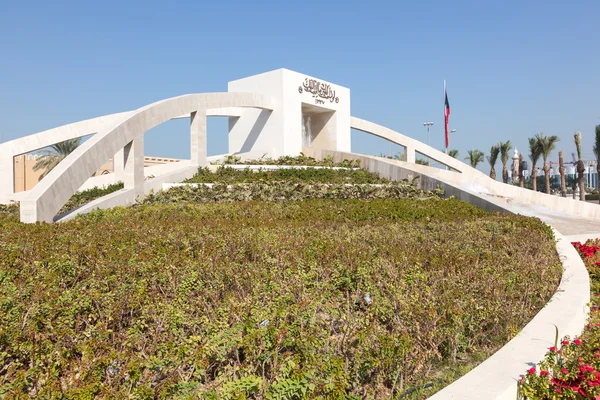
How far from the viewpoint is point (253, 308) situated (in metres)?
3.63

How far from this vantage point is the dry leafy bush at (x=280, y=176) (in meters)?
16.9

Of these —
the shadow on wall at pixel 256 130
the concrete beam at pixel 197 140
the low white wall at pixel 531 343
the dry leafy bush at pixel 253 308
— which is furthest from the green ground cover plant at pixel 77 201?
the low white wall at pixel 531 343

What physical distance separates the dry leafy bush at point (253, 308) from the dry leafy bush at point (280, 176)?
9256 millimetres

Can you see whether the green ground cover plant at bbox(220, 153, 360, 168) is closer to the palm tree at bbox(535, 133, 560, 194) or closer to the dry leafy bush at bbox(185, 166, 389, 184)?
the dry leafy bush at bbox(185, 166, 389, 184)

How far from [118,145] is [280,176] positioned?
6232 mm

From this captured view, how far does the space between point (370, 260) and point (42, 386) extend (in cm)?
375

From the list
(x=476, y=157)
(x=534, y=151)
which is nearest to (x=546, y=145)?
(x=534, y=151)

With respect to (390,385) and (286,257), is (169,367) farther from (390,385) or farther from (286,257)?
(286,257)

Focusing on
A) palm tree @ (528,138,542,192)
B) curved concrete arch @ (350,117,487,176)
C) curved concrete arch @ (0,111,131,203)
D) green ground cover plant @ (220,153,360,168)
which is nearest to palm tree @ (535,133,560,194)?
palm tree @ (528,138,542,192)

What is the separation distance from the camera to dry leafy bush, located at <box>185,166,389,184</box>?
1692 cm

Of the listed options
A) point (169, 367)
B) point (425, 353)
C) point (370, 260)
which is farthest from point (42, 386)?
point (370, 260)

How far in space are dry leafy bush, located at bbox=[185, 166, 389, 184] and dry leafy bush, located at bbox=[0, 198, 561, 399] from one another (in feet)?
30.4

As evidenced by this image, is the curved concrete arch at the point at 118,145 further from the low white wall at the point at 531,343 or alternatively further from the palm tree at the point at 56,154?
the palm tree at the point at 56,154

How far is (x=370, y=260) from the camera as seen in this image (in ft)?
17.9
